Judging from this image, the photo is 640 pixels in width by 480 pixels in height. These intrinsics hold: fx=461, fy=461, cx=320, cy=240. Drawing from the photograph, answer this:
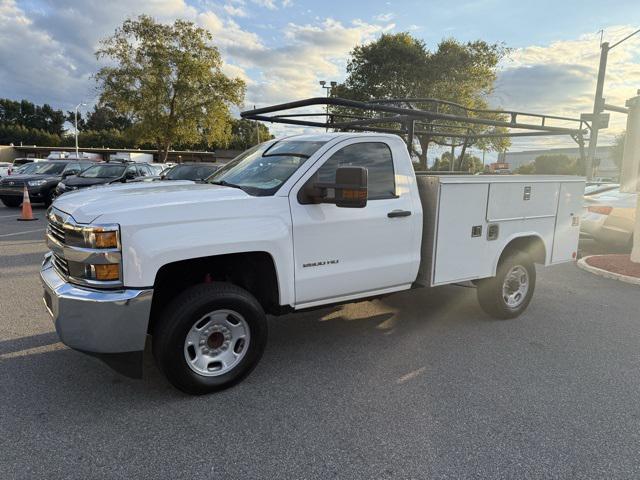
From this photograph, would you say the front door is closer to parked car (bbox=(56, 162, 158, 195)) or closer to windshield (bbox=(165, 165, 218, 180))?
windshield (bbox=(165, 165, 218, 180))

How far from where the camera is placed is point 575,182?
18.4 ft

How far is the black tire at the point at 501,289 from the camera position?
5137mm

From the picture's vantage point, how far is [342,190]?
3.49m

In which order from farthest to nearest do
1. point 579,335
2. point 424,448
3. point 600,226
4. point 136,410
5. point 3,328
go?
point 600,226, point 579,335, point 3,328, point 136,410, point 424,448

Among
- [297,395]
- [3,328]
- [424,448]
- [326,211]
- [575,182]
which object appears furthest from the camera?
[575,182]

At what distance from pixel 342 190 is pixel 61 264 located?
2.16 meters

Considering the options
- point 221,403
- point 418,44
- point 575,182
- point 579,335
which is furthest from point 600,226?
point 418,44

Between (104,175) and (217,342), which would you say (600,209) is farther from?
(104,175)

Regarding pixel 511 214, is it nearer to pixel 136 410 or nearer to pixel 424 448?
pixel 424 448

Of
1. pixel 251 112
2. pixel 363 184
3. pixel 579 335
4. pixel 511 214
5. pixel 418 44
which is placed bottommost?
pixel 579 335

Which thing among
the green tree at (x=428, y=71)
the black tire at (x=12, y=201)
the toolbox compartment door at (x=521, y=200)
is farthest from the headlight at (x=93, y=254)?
the green tree at (x=428, y=71)

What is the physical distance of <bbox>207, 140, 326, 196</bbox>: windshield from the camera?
3852 mm

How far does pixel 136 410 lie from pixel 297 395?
1.15 metres

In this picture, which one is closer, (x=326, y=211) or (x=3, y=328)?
(x=326, y=211)
